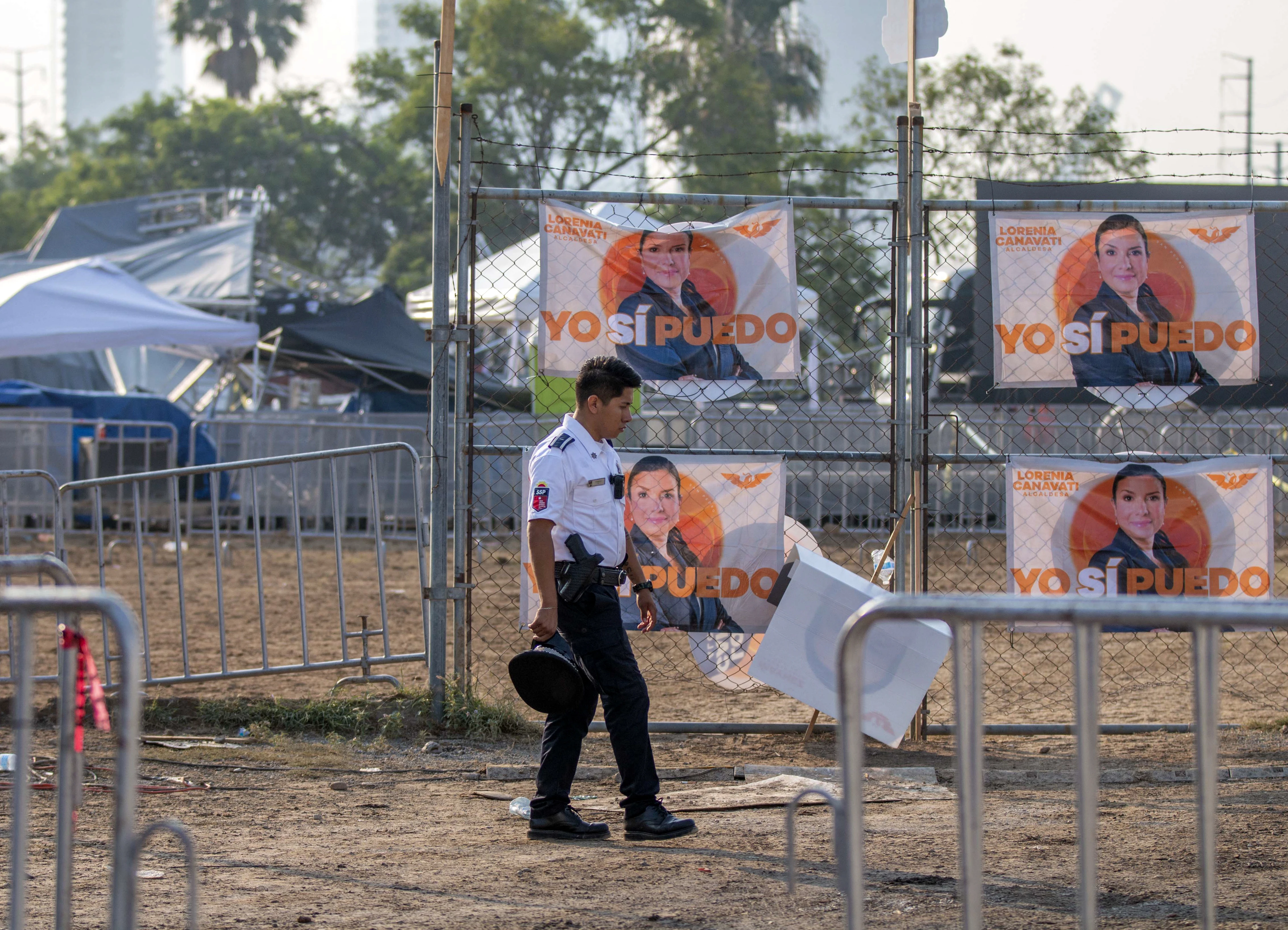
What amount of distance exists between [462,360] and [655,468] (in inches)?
45.5

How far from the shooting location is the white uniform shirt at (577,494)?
16.2ft

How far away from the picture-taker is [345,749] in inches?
255

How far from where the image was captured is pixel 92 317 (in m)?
15.2

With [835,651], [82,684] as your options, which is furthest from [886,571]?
[82,684]

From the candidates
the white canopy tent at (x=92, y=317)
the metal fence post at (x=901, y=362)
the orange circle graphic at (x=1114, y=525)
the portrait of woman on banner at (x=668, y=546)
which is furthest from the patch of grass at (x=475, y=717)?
the white canopy tent at (x=92, y=317)

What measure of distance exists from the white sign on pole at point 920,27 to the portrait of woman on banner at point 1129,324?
1367mm

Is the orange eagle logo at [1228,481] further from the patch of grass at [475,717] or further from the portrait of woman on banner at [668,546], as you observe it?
the patch of grass at [475,717]

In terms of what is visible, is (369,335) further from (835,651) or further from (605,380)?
(605,380)

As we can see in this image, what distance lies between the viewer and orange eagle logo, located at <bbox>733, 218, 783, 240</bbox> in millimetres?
6441

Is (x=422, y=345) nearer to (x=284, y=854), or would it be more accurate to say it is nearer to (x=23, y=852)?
(x=284, y=854)

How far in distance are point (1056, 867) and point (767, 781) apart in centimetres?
157

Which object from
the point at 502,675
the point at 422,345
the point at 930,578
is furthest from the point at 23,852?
the point at 422,345

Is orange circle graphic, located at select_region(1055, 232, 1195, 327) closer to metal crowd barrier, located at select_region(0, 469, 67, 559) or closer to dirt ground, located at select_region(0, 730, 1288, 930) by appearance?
dirt ground, located at select_region(0, 730, 1288, 930)

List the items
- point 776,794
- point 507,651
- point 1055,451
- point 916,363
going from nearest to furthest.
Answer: point 776,794 < point 916,363 < point 507,651 < point 1055,451
